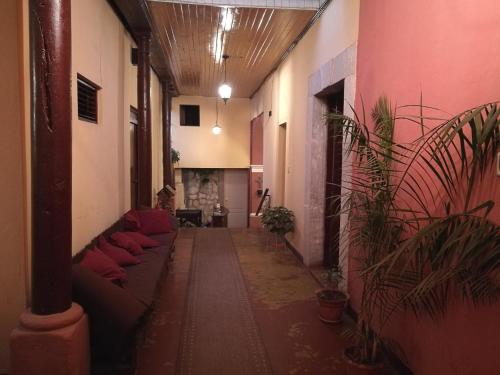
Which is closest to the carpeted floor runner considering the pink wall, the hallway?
the hallway

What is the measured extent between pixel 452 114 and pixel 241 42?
4.06 m

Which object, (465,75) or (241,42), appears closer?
(465,75)

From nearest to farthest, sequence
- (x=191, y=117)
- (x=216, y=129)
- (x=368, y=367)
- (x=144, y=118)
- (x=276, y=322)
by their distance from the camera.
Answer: (x=368, y=367)
(x=276, y=322)
(x=144, y=118)
(x=216, y=129)
(x=191, y=117)

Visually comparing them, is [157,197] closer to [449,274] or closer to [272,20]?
[272,20]

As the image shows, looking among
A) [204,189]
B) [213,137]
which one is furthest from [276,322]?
[204,189]

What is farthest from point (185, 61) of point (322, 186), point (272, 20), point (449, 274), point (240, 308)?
point (449, 274)

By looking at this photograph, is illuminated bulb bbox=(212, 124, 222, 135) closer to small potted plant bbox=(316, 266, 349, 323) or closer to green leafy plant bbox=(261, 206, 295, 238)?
green leafy plant bbox=(261, 206, 295, 238)

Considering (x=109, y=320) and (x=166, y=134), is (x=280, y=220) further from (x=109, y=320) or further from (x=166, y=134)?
(x=166, y=134)

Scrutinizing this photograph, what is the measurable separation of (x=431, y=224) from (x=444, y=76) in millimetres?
952

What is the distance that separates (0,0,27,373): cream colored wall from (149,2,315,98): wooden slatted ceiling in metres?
2.30

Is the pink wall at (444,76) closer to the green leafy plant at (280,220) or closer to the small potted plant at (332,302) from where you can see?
the small potted plant at (332,302)

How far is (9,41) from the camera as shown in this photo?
7.15ft

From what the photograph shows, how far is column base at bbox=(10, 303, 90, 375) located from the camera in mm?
1875

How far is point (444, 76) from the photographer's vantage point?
2057mm
